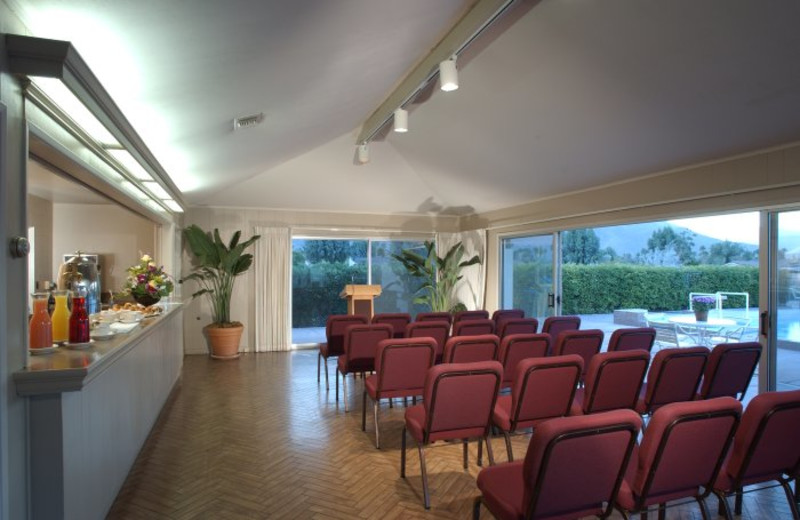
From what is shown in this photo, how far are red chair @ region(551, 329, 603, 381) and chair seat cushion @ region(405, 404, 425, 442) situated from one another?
5.10 ft

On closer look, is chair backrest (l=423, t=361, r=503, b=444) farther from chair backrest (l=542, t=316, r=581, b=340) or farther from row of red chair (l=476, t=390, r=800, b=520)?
chair backrest (l=542, t=316, r=581, b=340)

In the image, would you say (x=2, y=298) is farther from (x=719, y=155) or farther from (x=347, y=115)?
(x=719, y=155)

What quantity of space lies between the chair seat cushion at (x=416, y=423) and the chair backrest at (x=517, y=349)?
1.07 m

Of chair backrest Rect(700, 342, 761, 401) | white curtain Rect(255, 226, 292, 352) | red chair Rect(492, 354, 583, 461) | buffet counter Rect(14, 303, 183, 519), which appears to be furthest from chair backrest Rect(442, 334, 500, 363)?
white curtain Rect(255, 226, 292, 352)

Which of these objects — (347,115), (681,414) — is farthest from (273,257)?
(681,414)

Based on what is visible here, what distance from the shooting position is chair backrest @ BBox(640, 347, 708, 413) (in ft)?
9.82

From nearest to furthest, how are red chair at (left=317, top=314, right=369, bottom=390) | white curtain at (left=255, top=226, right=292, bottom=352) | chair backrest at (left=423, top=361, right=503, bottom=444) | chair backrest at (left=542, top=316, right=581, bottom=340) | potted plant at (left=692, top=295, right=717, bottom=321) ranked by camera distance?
chair backrest at (left=423, top=361, right=503, bottom=444) < chair backrest at (left=542, top=316, right=581, bottom=340) < red chair at (left=317, top=314, right=369, bottom=390) < potted plant at (left=692, top=295, right=717, bottom=321) < white curtain at (left=255, top=226, right=292, bottom=352)

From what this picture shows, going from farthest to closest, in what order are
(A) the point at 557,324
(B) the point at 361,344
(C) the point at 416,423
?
(A) the point at 557,324 < (B) the point at 361,344 < (C) the point at 416,423

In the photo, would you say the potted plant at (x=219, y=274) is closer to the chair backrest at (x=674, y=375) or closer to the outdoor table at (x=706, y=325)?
the chair backrest at (x=674, y=375)

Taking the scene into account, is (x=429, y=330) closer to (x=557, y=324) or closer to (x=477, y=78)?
(x=557, y=324)

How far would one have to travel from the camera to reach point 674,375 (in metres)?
3.07

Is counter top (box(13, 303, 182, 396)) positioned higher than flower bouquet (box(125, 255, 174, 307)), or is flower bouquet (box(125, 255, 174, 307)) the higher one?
flower bouquet (box(125, 255, 174, 307))

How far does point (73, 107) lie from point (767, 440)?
3.55 meters

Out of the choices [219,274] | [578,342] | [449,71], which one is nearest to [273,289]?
[219,274]
